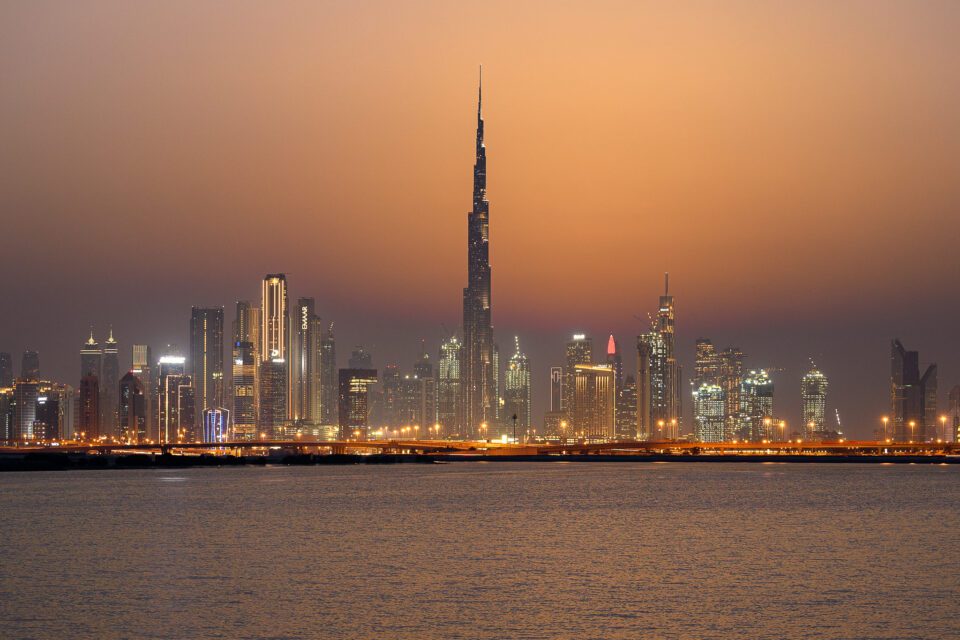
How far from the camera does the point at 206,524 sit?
79188 millimetres

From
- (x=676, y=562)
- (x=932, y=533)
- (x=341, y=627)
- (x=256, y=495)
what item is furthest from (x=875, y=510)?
(x=341, y=627)

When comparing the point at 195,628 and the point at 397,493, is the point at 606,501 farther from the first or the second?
the point at 195,628

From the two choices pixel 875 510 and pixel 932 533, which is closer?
pixel 932 533

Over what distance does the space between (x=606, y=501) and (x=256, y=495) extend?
3237 centimetres

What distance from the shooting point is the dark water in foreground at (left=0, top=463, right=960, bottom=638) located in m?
40.7

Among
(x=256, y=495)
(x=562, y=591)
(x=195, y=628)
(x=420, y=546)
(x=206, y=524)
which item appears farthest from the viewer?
(x=256, y=495)

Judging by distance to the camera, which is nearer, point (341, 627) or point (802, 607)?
point (341, 627)

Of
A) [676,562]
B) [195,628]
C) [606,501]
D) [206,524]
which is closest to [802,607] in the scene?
[676,562]

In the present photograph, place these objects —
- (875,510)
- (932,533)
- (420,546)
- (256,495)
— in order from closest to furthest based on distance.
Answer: (420,546) < (932,533) < (875,510) < (256,495)

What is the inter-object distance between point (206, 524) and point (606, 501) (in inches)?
1392

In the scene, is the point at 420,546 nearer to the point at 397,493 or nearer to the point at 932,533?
the point at 932,533

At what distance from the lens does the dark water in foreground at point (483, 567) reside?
4072 cm

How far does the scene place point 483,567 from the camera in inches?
2189

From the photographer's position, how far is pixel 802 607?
1725 inches
